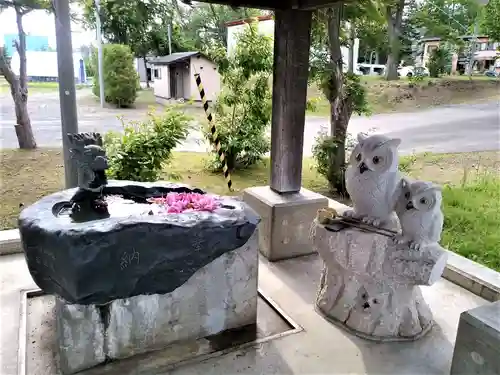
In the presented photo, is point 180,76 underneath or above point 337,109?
above

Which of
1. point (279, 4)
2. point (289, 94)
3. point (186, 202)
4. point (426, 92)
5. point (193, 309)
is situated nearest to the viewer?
point (193, 309)

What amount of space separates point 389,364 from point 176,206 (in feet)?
4.93

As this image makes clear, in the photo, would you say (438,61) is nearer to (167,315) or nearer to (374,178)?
(374,178)

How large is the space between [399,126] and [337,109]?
6.28m

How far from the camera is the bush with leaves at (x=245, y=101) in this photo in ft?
18.9

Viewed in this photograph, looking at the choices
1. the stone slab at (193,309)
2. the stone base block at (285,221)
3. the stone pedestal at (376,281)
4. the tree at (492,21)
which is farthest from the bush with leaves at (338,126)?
the tree at (492,21)

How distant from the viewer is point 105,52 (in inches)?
456

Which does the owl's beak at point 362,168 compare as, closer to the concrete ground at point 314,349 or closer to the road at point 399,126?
the concrete ground at point 314,349

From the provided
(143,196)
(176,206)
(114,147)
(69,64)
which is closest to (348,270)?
(176,206)

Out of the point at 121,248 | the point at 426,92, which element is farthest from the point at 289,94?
the point at 426,92

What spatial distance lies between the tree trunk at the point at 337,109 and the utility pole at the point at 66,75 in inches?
108

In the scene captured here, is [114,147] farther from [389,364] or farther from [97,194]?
[389,364]

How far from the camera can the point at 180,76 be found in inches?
572

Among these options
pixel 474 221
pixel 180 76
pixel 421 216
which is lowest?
pixel 474 221
